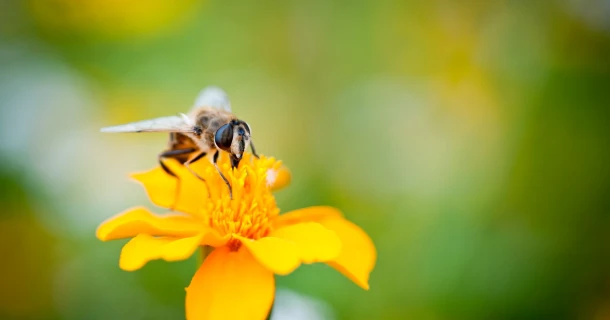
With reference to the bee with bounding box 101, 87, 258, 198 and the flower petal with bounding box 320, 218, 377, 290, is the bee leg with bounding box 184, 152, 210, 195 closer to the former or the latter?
the bee with bounding box 101, 87, 258, 198

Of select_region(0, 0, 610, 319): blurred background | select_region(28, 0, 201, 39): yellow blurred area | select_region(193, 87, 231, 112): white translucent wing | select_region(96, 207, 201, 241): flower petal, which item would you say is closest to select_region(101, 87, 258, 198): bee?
select_region(193, 87, 231, 112): white translucent wing

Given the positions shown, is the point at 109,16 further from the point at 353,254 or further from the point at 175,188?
the point at 353,254

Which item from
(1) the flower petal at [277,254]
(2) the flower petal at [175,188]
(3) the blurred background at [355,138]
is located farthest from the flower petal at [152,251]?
(3) the blurred background at [355,138]

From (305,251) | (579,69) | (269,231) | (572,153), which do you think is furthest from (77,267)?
(579,69)

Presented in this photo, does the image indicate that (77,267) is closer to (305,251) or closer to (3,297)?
(3,297)

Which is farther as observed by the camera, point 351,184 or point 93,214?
point 351,184

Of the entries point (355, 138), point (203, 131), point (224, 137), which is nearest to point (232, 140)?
point (224, 137)

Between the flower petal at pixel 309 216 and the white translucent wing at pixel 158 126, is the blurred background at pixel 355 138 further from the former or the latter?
the white translucent wing at pixel 158 126
